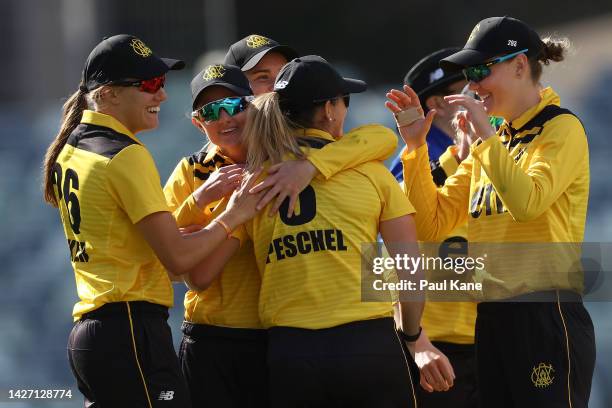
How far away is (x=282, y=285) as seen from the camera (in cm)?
331

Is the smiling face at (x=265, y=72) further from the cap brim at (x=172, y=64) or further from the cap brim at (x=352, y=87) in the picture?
the cap brim at (x=352, y=87)

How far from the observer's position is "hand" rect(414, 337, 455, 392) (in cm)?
354

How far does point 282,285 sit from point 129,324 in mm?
498

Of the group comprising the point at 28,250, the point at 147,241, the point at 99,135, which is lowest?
the point at 28,250

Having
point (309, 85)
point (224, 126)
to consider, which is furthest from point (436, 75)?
point (309, 85)

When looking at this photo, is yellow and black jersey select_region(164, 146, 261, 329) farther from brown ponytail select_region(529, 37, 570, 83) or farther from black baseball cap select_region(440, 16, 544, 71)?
brown ponytail select_region(529, 37, 570, 83)

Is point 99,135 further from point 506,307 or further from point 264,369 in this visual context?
point 506,307

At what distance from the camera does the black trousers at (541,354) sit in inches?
136

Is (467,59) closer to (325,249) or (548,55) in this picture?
(548,55)

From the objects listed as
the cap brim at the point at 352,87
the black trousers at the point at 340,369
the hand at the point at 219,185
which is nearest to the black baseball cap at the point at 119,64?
the hand at the point at 219,185

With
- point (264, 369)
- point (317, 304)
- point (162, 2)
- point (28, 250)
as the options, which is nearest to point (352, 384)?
point (317, 304)

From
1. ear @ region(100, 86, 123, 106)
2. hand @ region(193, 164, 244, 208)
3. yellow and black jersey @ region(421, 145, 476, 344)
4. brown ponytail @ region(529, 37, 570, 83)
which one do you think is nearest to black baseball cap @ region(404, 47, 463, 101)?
yellow and black jersey @ region(421, 145, 476, 344)

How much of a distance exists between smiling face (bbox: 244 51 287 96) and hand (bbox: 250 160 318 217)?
1.04 meters

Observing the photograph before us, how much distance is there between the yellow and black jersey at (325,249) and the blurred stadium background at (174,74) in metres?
0.84
